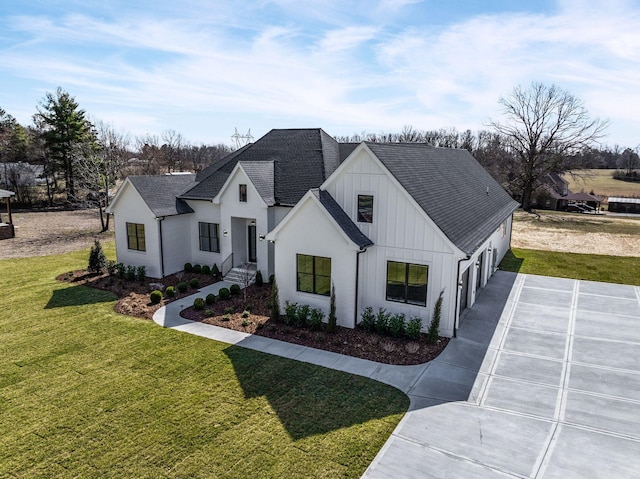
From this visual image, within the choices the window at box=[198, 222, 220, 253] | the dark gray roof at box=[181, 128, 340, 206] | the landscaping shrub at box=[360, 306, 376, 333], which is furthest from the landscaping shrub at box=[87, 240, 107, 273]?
the landscaping shrub at box=[360, 306, 376, 333]

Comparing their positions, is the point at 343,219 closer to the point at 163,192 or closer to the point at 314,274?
the point at 314,274

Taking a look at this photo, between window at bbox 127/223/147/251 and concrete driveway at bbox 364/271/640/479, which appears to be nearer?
concrete driveway at bbox 364/271/640/479

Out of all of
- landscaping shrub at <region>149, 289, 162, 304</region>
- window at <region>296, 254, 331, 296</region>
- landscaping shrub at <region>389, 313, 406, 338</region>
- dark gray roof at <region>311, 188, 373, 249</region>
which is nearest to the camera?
landscaping shrub at <region>389, 313, 406, 338</region>

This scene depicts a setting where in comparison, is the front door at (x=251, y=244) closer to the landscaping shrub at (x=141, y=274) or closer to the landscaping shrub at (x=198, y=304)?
the landscaping shrub at (x=198, y=304)

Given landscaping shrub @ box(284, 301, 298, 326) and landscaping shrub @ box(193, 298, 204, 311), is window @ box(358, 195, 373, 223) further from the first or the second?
landscaping shrub @ box(193, 298, 204, 311)

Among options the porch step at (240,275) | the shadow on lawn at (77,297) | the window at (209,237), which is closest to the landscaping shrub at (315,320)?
the porch step at (240,275)

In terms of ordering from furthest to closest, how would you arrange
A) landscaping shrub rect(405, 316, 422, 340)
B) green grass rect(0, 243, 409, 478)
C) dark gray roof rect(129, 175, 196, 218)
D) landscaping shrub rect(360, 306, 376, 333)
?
1. dark gray roof rect(129, 175, 196, 218)
2. landscaping shrub rect(360, 306, 376, 333)
3. landscaping shrub rect(405, 316, 422, 340)
4. green grass rect(0, 243, 409, 478)
